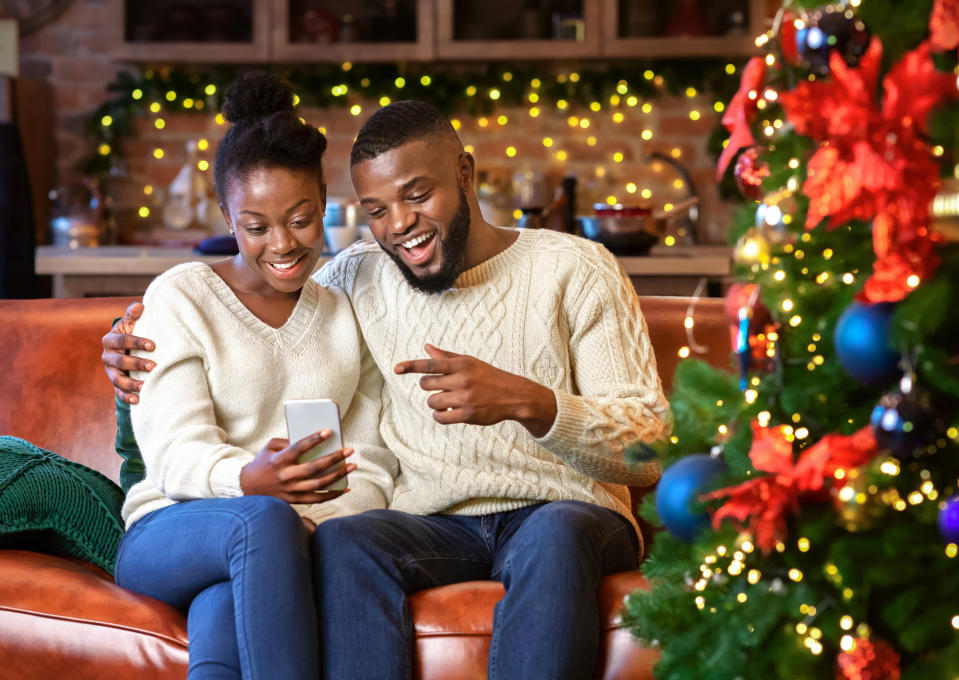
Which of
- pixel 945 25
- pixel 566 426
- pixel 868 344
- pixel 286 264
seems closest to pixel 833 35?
pixel 945 25

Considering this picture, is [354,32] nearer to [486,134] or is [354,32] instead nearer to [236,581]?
[486,134]

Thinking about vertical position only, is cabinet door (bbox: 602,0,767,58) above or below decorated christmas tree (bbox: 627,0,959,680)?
above

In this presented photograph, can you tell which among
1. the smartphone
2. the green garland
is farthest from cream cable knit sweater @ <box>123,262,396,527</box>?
the green garland

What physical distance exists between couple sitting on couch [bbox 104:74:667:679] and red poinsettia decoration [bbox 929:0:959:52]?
0.78m

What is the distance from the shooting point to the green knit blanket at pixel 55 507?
1751mm

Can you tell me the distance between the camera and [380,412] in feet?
6.18

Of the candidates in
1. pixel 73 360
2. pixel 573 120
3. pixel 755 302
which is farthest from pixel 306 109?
pixel 755 302

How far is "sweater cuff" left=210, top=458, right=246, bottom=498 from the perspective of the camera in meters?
1.59

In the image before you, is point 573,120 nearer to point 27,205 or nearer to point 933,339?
point 27,205

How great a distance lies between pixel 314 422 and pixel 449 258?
15.3 inches

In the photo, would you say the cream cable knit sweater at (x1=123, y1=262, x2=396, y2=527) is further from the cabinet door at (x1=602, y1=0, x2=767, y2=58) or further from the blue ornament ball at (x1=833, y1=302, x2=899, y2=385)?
the cabinet door at (x1=602, y1=0, x2=767, y2=58)

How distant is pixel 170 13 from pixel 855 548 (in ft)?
12.1

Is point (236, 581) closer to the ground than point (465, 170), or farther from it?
closer to the ground

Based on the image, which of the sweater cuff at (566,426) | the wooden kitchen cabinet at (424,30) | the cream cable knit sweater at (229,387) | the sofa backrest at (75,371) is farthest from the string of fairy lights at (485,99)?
the sweater cuff at (566,426)
